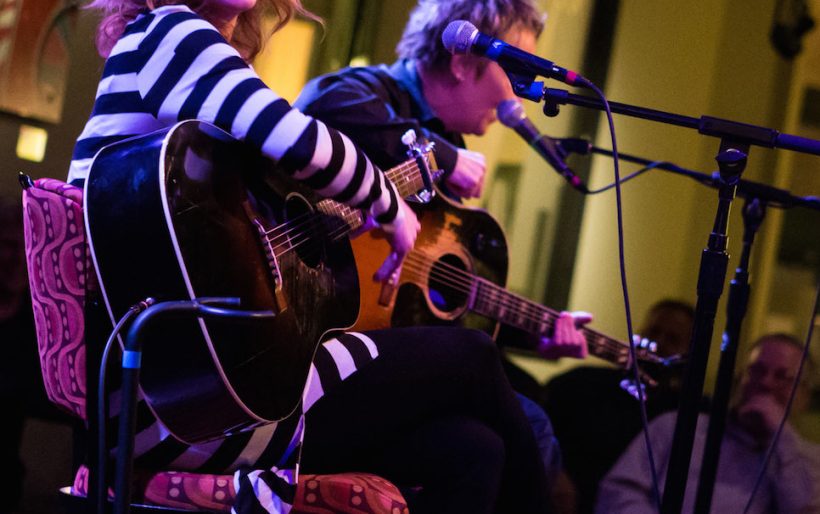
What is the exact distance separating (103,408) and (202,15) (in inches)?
27.2

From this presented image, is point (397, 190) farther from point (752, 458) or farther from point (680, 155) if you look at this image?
point (680, 155)

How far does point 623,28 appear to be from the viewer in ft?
13.2

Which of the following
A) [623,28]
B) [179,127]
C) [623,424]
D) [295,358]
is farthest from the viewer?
[623,28]

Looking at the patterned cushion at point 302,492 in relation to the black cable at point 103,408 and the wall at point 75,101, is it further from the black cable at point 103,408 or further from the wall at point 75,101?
the wall at point 75,101

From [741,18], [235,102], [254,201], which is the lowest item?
[254,201]

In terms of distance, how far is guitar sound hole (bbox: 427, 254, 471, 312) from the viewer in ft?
6.63

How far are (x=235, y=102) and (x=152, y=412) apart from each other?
449mm

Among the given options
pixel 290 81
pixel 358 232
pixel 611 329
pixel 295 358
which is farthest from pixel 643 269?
pixel 295 358

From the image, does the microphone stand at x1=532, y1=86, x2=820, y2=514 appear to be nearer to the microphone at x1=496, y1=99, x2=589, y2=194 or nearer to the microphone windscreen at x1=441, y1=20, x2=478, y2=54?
the microphone windscreen at x1=441, y1=20, x2=478, y2=54

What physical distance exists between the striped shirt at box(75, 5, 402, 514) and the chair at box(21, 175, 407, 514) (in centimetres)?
4

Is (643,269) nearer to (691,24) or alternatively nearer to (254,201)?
(691,24)

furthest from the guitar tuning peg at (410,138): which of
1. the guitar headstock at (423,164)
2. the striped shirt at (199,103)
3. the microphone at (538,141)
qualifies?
the striped shirt at (199,103)

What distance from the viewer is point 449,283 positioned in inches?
81.5

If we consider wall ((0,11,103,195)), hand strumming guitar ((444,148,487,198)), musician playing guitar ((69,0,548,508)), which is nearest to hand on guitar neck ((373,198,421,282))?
musician playing guitar ((69,0,548,508))
